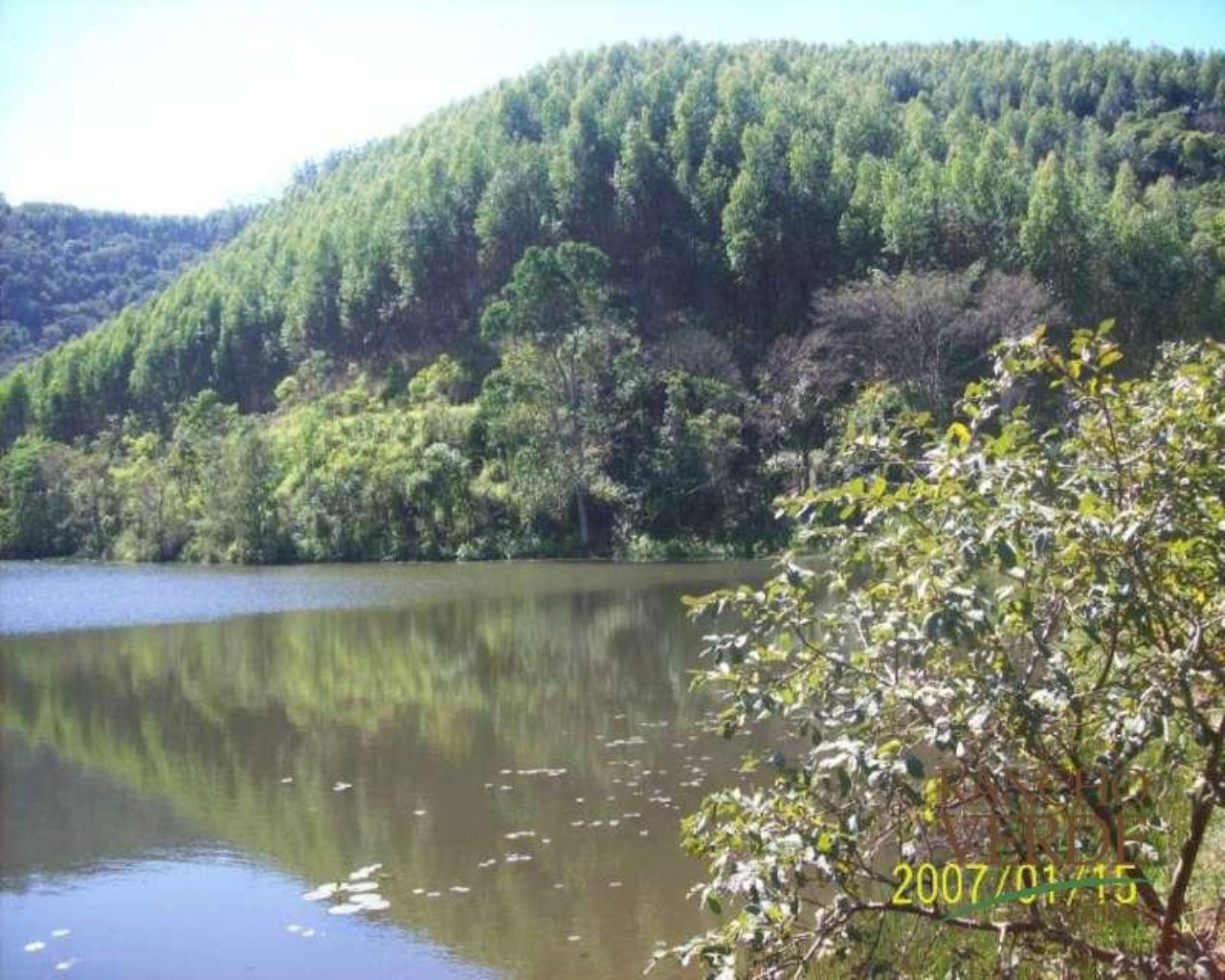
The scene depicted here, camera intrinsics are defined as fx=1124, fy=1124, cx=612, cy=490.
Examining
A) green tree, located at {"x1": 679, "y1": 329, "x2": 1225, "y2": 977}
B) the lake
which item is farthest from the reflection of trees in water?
green tree, located at {"x1": 679, "y1": 329, "x2": 1225, "y2": 977}

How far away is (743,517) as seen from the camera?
1750 inches

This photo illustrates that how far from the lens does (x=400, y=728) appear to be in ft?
49.4

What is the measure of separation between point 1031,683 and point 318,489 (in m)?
47.9

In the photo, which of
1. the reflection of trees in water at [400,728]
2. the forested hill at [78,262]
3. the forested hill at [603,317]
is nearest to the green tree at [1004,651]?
the reflection of trees in water at [400,728]

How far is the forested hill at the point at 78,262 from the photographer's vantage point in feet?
348

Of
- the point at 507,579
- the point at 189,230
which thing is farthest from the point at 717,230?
the point at 189,230

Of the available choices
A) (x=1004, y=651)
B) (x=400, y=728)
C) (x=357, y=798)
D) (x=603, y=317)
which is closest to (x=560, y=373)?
(x=603, y=317)

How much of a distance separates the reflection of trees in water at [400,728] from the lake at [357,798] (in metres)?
0.05

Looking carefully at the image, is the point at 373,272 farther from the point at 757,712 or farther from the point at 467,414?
the point at 757,712

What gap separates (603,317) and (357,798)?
119 ft

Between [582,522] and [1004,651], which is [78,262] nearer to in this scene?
[582,522]

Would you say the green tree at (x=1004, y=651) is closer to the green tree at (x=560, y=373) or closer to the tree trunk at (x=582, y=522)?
the tree trunk at (x=582, y=522)

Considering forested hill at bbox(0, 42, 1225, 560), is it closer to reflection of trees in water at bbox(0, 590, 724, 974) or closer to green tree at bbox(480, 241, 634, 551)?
green tree at bbox(480, 241, 634, 551)

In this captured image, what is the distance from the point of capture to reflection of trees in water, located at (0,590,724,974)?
9.23m
